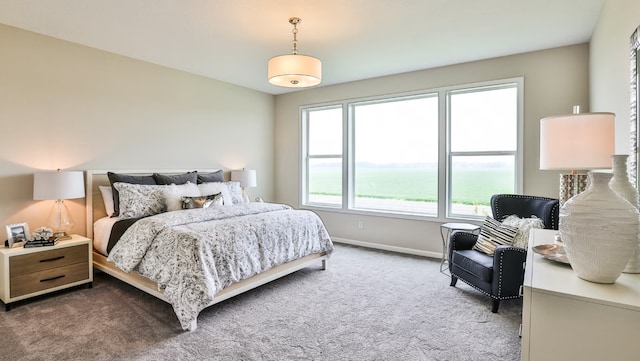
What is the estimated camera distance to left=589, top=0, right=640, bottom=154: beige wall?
2.03 m

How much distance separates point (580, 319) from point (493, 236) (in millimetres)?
2169

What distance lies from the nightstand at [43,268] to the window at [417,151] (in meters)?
3.37

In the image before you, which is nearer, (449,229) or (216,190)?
(449,229)

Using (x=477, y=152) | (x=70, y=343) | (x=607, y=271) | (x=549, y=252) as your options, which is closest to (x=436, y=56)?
(x=477, y=152)

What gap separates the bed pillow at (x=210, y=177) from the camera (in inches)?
180

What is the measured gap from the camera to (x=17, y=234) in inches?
122

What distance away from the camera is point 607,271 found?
1.20m

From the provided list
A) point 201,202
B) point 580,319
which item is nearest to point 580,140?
point 580,319

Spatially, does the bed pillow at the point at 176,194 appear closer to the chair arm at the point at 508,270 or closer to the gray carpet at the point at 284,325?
the gray carpet at the point at 284,325

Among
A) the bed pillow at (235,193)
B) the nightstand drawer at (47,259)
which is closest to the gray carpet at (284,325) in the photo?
the nightstand drawer at (47,259)

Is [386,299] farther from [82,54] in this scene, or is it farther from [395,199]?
[82,54]

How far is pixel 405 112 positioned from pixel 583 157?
3364mm

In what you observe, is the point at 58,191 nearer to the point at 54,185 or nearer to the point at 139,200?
the point at 54,185

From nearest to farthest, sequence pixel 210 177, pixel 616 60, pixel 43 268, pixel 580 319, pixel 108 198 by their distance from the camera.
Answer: pixel 580 319 < pixel 616 60 < pixel 43 268 < pixel 108 198 < pixel 210 177
